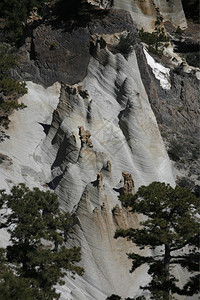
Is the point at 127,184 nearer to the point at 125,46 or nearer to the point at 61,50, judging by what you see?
the point at 125,46

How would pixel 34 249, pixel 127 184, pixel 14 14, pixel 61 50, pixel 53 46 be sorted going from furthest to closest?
pixel 14 14 < pixel 61 50 < pixel 53 46 < pixel 127 184 < pixel 34 249

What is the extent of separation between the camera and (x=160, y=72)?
37594 millimetres

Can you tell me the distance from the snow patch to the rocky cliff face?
0.08 m

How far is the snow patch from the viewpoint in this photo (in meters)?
37.1

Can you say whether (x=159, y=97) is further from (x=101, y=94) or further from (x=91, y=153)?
(x=91, y=153)

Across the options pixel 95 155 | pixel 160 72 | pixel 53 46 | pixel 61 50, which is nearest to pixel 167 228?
pixel 95 155

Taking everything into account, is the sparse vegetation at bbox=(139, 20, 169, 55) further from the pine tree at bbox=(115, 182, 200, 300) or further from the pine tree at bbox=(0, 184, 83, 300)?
the pine tree at bbox=(0, 184, 83, 300)

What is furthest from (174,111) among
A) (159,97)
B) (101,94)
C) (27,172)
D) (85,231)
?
(85,231)

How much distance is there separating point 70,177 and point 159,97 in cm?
1415

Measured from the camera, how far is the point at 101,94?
29.3 metres

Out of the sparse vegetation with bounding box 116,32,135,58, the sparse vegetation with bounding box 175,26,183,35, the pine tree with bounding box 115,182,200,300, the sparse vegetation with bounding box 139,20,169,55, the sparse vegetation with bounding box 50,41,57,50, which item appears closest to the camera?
the pine tree with bounding box 115,182,200,300

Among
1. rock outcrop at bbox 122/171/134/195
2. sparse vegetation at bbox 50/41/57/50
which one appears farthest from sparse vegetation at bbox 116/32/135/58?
rock outcrop at bbox 122/171/134/195

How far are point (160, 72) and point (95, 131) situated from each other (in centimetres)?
1326

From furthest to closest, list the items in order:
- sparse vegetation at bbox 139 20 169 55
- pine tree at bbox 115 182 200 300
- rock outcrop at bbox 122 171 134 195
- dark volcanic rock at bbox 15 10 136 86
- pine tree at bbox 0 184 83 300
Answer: sparse vegetation at bbox 139 20 169 55
dark volcanic rock at bbox 15 10 136 86
rock outcrop at bbox 122 171 134 195
pine tree at bbox 115 182 200 300
pine tree at bbox 0 184 83 300
